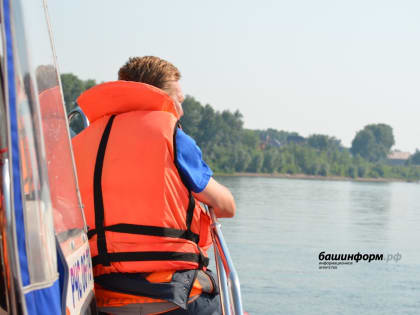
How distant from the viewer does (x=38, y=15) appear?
167cm

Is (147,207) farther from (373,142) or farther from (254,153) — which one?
(373,142)

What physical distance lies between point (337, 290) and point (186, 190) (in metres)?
7.68

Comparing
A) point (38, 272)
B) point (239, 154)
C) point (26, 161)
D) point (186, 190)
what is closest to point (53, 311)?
point (38, 272)

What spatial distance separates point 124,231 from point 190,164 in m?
0.27

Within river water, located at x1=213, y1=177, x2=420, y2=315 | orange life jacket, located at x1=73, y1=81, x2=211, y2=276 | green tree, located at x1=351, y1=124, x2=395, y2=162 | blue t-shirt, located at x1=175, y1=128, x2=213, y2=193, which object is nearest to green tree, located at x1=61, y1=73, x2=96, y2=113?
river water, located at x1=213, y1=177, x2=420, y2=315

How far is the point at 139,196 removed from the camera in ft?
6.50

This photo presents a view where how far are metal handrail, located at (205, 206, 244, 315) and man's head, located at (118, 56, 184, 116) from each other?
Answer: 40cm

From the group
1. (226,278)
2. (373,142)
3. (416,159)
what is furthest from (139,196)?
(416,159)

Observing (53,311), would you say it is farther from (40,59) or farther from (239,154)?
(239,154)

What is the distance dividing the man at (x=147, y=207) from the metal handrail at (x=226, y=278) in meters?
0.04

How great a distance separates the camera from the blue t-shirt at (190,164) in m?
1.99

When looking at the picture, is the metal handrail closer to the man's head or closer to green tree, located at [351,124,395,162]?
the man's head

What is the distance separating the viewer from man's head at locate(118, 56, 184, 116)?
2.17m

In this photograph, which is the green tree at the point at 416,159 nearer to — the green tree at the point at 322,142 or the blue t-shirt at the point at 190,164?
the green tree at the point at 322,142
